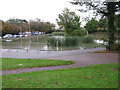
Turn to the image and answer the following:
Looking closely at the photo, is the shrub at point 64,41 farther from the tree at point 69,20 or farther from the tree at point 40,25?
the tree at point 40,25

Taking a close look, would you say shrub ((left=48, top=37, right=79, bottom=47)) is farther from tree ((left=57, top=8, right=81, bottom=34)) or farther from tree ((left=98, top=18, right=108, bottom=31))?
tree ((left=57, top=8, right=81, bottom=34))

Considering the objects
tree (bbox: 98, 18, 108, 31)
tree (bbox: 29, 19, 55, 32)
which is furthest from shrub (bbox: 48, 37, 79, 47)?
tree (bbox: 29, 19, 55, 32)

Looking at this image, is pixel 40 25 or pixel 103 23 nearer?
pixel 103 23

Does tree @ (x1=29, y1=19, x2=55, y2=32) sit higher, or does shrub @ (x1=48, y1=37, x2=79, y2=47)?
tree @ (x1=29, y1=19, x2=55, y2=32)

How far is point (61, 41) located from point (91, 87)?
1738cm

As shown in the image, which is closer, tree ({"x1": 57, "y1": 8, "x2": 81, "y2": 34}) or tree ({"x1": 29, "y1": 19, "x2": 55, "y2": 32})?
tree ({"x1": 57, "y1": 8, "x2": 81, "y2": 34})

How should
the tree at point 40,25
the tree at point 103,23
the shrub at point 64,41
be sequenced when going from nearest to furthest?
the tree at point 103,23 < the shrub at point 64,41 < the tree at point 40,25

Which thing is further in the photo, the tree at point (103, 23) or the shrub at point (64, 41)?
the shrub at point (64, 41)

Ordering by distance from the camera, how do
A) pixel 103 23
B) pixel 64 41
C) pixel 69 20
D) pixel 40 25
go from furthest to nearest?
1. pixel 40 25
2. pixel 69 20
3. pixel 64 41
4. pixel 103 23

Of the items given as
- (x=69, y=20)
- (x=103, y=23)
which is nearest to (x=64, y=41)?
(x=103, y=23)

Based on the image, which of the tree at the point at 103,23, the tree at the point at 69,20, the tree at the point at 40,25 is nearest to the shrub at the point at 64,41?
the tree at the point at 103,23

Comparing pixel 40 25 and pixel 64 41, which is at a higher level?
pixel 40 25

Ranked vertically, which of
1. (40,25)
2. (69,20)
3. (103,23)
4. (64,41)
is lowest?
(64,41)

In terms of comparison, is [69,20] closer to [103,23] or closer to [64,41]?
[64,41]
